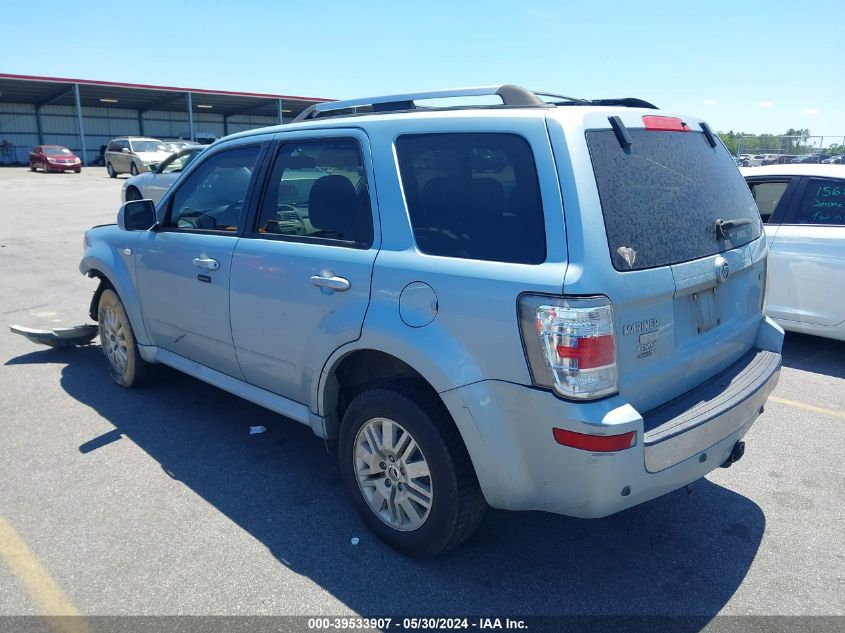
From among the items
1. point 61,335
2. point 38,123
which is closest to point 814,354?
point 61,335

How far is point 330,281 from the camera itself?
3059mm

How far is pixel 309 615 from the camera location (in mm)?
2617

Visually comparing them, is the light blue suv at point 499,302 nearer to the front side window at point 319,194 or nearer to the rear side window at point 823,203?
the front side window at point 319,194

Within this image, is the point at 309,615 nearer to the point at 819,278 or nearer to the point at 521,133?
the point at 521,133

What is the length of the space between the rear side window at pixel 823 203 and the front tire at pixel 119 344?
579 centimetres

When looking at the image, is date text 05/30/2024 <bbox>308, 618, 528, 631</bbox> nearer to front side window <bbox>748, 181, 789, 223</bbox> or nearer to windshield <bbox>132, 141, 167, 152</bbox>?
front side window <bbox>748, 181, 789, 223</bbox>

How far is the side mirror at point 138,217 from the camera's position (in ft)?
14.5

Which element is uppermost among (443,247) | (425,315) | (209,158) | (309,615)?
(209,158)

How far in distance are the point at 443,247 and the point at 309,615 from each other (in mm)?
1613

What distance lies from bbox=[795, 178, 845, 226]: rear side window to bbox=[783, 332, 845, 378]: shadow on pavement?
125 centimetres

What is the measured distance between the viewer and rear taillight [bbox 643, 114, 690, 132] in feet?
9.21

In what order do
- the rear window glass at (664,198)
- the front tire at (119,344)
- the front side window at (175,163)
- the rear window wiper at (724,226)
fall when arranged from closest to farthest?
the rear window glass at (664,198), the rear window wiper at (724,226), the front tire at (119,344), the front side window at (175,163)

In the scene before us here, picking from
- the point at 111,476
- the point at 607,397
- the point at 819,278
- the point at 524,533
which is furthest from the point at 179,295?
the point at 819,278

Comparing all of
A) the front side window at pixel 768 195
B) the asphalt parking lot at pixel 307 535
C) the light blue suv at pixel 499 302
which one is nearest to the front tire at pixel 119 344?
the asphalt parking lot at pixel 307 535
